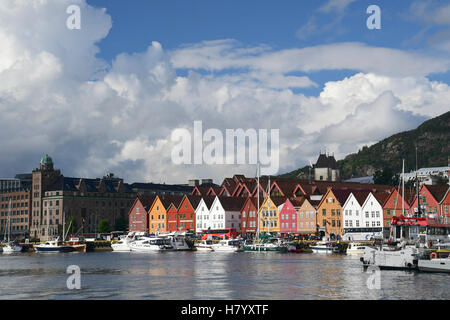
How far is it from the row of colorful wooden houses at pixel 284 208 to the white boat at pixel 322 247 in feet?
43.0

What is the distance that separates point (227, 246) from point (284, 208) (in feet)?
88.6

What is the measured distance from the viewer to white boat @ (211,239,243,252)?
13238 cm

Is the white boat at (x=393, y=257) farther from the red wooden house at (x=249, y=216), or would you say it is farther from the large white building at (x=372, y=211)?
the red wooden house at (x=249, y=216)

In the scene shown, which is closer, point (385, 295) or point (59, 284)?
point (385, 295)

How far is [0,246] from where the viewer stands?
187 meters

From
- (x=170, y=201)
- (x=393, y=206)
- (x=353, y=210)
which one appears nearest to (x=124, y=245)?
(x=170, y=201)

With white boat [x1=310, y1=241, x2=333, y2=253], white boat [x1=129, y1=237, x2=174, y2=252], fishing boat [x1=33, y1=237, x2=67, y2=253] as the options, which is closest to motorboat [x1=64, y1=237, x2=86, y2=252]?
fishing boat [x1=33, y1=237, x2=67, y2=253]

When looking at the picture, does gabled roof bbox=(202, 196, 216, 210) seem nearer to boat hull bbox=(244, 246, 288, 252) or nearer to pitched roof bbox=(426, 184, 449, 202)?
boat hull bbox=(244, 246, 288, 252)

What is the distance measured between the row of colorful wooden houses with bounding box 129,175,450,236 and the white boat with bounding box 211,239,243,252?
7906 millimetres

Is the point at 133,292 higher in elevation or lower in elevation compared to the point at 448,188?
lower

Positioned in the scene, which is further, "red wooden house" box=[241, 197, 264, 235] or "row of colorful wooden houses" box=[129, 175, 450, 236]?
"red wooden house" box=[241, 197, 264, 235]

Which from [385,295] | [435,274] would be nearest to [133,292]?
[385,295]
